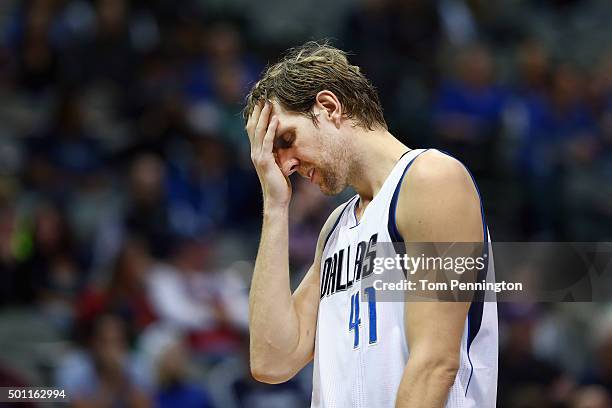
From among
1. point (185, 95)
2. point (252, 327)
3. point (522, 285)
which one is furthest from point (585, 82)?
point (252, 327)

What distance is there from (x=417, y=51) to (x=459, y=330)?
349 inches

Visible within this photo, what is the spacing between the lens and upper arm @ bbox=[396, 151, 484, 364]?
3188mm

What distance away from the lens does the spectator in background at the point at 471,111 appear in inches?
400

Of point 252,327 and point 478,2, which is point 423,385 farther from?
point 478,2

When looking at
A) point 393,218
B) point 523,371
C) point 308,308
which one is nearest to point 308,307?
point 308,308

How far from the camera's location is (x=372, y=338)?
341 cm

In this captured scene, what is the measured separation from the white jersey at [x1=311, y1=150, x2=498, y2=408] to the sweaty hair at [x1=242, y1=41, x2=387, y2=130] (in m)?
0.33

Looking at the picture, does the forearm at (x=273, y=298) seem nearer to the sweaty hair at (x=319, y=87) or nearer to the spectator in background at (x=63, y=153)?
the sweaty hair at (x=319, y=87)

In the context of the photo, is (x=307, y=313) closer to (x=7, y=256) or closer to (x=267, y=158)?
(x=267, y=158)

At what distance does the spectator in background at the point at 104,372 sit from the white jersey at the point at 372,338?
4.12 meters

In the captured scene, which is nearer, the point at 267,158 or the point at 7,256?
Answer: the point at 267,158

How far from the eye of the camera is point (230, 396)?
7988mm

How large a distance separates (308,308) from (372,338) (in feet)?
2.13

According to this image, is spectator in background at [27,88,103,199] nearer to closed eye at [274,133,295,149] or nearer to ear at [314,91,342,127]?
closed eye at [274,133,295,149]
